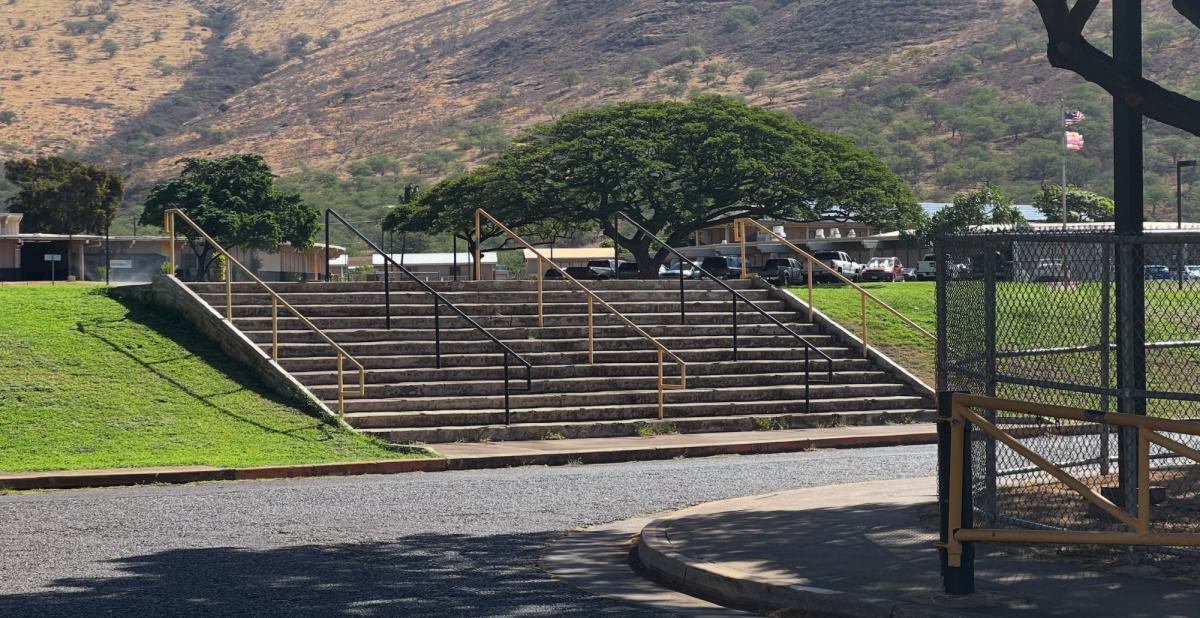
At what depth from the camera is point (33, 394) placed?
1650 cm

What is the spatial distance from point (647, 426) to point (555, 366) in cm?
221

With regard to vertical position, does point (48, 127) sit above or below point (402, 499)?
above

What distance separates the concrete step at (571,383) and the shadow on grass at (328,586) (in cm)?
814

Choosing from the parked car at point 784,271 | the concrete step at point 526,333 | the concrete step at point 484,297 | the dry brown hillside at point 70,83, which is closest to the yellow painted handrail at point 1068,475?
the concrete step at point 526,333

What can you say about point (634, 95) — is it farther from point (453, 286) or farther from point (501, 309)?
point (501, 309)

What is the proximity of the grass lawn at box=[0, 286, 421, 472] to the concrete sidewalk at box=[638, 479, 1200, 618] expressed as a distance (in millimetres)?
6448

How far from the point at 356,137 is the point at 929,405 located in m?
156

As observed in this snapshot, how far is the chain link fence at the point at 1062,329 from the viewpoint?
815 cm

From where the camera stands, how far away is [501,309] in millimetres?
21344

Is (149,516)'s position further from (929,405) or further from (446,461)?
(929,405)

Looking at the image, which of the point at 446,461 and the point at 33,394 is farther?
the point at 33,394

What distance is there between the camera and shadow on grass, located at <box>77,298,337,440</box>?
54.8 feet

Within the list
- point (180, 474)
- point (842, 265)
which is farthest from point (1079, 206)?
point (180, 474)

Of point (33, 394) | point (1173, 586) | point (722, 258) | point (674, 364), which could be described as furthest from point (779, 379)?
point (722, 258)
